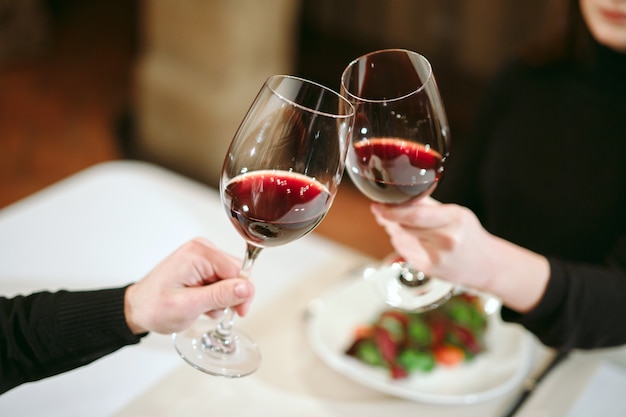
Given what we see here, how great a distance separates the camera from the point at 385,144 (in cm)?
87

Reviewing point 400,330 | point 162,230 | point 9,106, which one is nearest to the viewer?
point 400,330

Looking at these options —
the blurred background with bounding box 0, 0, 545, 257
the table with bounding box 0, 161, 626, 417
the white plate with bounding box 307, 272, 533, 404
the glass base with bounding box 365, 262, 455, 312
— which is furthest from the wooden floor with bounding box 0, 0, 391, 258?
Result: the glass base with bounding box 365, 262, 455, 312

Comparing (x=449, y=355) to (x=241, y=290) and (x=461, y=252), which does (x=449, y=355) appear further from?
(x=241, y=290)

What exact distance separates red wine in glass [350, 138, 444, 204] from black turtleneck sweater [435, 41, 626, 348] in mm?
579

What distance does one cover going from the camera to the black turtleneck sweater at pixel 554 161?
4.64 feet

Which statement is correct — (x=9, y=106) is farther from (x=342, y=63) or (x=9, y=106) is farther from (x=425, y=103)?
(x=425, y=103)

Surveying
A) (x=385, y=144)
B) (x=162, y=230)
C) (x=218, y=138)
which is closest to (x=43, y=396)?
(x=162, y=230)

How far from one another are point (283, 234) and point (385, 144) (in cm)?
18

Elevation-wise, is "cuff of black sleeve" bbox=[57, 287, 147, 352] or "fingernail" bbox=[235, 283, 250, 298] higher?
"fingernail" bbox=[235, 283, 250, 298]

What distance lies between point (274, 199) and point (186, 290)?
0.49 ft

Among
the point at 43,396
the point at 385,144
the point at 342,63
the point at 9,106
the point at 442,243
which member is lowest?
the point at 9,106

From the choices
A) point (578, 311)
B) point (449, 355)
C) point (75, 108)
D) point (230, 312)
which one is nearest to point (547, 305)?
point (578, 311)

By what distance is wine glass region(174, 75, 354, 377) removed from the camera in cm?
73

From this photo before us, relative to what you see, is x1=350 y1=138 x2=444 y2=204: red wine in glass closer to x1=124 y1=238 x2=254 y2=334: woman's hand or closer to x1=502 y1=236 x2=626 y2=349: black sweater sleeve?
x1=124 y1=238 x2=254 y2=334: woman's hand
